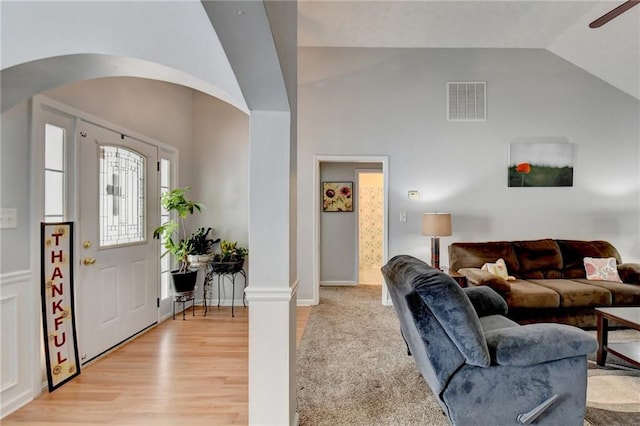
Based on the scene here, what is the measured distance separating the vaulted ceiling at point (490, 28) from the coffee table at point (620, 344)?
10.8 feet

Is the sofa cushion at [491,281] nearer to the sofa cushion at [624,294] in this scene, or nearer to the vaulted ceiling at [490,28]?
the sofa cushion at [624,294]

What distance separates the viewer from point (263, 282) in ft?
5.64

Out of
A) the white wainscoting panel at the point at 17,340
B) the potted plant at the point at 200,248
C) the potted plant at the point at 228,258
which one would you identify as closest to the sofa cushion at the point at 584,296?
the potted plant at the point at 228,258

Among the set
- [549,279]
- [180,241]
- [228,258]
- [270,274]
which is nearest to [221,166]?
[180,241]

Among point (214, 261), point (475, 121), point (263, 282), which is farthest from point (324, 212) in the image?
point (263, 282)

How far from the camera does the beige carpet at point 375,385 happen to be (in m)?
2.00

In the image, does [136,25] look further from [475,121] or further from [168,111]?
[475,121]

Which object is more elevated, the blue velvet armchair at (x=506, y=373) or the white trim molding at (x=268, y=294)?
the white trim molding at (x=268, y=294)

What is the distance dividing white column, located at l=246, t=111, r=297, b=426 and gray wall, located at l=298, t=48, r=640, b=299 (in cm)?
279

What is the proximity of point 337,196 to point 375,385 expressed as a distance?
3.77 m

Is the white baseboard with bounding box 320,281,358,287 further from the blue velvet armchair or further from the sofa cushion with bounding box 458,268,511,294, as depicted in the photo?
the blue velvet armchair

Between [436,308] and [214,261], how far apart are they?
297 centimetres

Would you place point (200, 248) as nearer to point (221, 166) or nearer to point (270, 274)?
point (221, 166)

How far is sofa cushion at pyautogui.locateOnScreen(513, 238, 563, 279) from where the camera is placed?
13.0 ft
